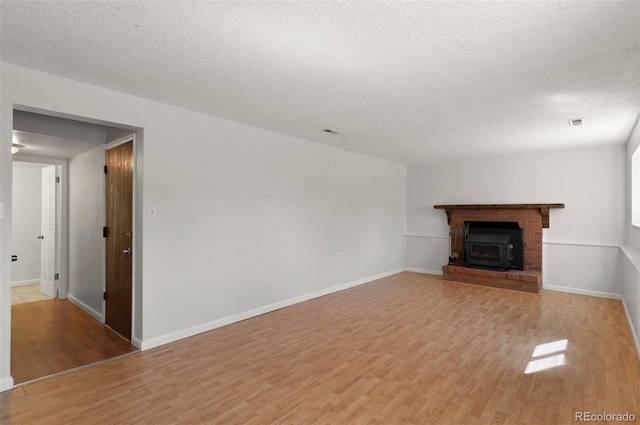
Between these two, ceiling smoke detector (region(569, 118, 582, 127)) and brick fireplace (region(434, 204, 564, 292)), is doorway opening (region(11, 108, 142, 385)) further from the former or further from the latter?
brick fireplace (region(434, 204, 564, 292))

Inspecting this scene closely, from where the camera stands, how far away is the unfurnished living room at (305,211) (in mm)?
2094

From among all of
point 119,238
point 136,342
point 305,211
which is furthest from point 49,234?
point 305,211

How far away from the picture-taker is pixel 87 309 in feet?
14.5

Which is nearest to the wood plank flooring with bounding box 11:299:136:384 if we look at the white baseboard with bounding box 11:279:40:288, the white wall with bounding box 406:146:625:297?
the white baseboard with bounding box 11:279:40:288

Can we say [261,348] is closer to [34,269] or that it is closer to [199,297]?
[199,297]

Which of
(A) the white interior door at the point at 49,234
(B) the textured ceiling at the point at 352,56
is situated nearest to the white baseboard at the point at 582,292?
(B) the textured ceiling at the point at 352,56

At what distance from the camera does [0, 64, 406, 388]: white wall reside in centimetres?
291

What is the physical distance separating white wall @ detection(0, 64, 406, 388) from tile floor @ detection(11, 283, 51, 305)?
123 inches

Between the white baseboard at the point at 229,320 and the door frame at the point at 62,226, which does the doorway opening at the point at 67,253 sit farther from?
the white baseboard at the point at 229,320

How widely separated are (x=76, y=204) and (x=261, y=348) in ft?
11.9

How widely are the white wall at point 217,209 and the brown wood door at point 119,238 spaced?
41cm

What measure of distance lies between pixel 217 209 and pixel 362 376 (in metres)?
2.33

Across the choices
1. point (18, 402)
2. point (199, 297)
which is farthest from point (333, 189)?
point (18, 402)

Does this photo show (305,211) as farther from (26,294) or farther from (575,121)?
(26,294)
